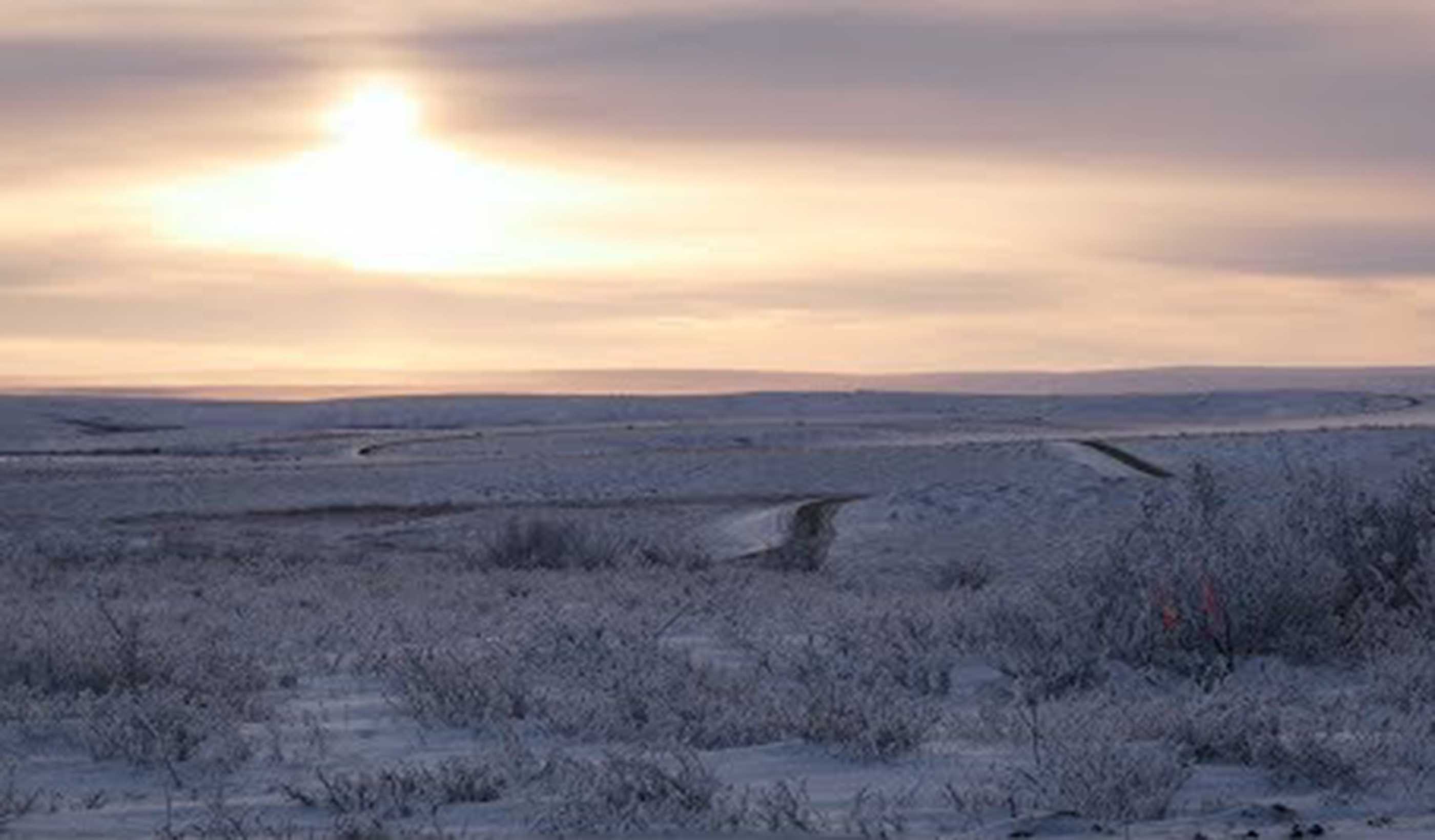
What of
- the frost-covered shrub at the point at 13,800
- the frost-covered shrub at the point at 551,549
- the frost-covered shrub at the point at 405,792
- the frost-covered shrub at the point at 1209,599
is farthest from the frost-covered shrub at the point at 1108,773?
the frost-covered shrub at the point at 551,549

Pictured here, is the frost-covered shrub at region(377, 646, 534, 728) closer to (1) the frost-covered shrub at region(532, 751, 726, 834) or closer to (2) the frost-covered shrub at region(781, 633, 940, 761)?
(2) the frost-covered shrub at region(781, 633, 940, 761)

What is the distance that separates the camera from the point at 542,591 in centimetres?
2119

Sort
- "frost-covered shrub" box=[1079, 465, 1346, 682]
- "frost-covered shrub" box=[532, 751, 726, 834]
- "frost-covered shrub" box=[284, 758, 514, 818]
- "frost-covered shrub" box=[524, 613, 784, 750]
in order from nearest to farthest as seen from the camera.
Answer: "frost-covered shrub" box=[532, 751, 726, 834] < "frost-covered shrub" box=[284, 758, 514, 818] < "frost-covered shrub" box=[524, 613, 784, 750] < "frost-covered shrub" box=[1079, 465, 1346, 682]

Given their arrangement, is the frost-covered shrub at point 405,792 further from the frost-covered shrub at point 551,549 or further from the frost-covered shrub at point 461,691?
the frost-covered shrub at point 551,549

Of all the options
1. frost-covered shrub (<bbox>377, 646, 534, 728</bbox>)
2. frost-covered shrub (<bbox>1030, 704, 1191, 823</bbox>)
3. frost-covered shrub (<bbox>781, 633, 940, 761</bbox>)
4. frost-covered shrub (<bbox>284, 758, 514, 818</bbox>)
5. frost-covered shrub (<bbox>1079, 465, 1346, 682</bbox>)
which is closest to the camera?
frost-covered shrub (<bbox>1030, 704, 1191, 823</bbox>)

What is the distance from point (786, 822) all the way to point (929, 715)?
2.58 m

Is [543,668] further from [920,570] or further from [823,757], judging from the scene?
[920,570]

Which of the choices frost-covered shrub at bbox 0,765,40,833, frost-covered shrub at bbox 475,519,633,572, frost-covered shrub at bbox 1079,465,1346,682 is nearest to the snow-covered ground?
frost-covered shrub at bbox 0,765,40,833

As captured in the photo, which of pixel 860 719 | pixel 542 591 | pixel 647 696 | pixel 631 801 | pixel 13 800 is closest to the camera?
pixel 631 801

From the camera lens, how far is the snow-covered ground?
8.63 metres

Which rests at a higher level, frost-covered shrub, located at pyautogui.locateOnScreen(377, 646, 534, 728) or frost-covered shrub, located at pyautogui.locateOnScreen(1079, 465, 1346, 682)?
frost-covered shrub, located at pyautogui.locateOnScreen(1079, 465, 1346, 682)

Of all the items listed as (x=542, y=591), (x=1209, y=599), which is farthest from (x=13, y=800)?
(x=542, y=591)

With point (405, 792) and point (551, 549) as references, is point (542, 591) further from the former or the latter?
point (405, 792)

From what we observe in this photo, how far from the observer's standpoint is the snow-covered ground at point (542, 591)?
28.3 feet
